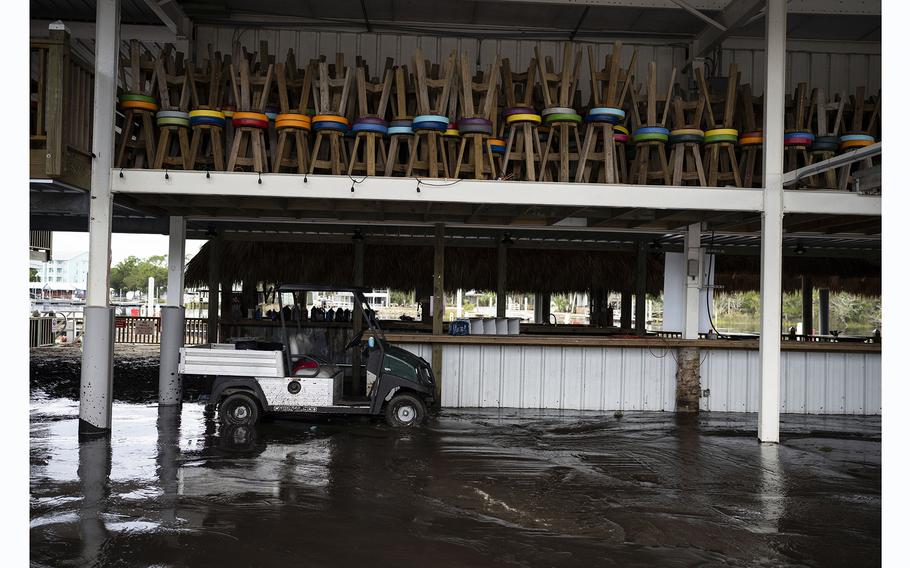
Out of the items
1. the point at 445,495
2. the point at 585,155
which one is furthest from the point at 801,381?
the point at 445,495

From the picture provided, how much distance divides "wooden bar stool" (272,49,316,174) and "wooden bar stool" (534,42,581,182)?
296 centimetres

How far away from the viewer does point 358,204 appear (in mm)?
10648

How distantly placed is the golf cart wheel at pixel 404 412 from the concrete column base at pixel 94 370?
3418mm

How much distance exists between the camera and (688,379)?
39.0 ft

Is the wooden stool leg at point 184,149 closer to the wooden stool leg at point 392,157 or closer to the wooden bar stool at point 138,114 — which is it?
the wooden bar stool at point 138,114

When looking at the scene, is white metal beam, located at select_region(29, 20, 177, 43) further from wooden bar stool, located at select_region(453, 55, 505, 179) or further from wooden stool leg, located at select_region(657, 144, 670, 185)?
wooden stool leg, located at select_region(657, 144, 670, 185)

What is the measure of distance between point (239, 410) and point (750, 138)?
7542mm

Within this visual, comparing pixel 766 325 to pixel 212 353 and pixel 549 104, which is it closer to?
pixel 549 104

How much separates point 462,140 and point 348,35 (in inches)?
155

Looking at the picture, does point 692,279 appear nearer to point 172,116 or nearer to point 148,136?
point 172,116

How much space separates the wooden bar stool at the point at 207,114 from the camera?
9.12 m

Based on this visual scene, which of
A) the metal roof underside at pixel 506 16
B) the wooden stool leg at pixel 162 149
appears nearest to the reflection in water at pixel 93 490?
the wooden stool leg at pixel 162 149

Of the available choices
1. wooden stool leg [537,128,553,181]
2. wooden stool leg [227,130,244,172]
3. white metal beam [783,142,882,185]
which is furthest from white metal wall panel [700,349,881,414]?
wooden stool leg [227,130,244,172]
